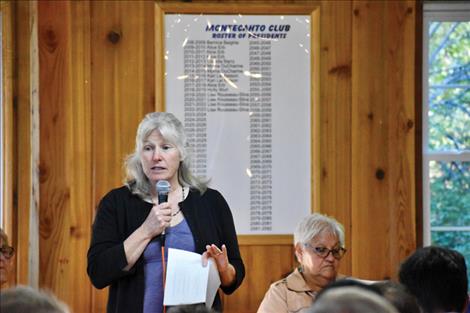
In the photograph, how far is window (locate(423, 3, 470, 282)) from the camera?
4738 mm

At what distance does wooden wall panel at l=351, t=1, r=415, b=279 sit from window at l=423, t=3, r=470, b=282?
186 millimetres

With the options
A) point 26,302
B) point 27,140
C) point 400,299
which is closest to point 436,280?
point 400,299

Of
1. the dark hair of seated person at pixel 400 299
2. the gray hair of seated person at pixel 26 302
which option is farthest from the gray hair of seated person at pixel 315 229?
the gray hair of seated person at pixel 26 302

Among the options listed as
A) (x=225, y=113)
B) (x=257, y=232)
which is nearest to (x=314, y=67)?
(x=225, y=113)

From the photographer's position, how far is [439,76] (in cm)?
477

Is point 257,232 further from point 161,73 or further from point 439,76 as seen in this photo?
point 439,76

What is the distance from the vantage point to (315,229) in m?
3.89

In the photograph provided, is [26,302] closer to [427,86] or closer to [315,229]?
[315,229]

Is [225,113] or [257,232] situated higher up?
[225,113]

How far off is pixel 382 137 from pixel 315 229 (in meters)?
0.88

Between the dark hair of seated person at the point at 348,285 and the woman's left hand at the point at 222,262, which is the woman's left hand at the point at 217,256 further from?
the dark hair of seated person at the point at 348,285

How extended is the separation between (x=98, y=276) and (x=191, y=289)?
1.07ft

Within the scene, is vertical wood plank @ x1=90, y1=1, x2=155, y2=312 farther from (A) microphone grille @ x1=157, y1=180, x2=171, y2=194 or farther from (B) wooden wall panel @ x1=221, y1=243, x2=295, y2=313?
(A) microphone grille @ x1=157, y1=180, x2=171, y2=194

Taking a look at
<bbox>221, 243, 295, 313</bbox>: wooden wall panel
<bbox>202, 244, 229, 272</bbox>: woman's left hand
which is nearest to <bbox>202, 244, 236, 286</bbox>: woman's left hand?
<bbox>202, 244, 229, 272</bbox>: woman's left hand
